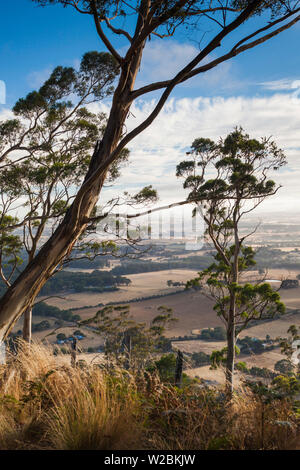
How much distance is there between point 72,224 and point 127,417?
5.21ft

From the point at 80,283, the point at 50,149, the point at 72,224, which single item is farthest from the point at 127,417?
the point at 80,283

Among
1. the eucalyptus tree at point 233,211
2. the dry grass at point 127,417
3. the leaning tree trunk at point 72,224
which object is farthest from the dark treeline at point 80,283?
the dry grass at point 127,417

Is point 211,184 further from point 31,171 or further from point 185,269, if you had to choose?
point 185,269

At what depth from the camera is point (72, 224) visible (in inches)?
113

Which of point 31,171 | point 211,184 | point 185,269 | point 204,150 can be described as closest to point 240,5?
point 31,171

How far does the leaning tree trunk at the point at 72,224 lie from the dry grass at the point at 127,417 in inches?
22.4

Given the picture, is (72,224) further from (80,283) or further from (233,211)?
(80,283)

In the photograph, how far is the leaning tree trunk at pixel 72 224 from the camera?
8.96 feet

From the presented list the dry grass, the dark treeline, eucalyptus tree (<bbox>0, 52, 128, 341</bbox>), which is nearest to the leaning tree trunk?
the dry grass

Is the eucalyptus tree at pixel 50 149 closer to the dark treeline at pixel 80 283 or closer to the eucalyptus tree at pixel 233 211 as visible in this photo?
the eucalyptus tree at pixel 233 211

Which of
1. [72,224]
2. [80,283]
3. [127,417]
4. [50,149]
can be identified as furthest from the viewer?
[80,283]

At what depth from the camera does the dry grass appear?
1.84 meters
